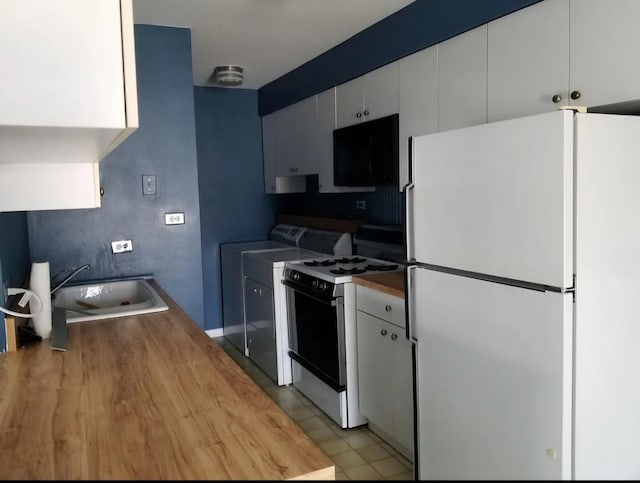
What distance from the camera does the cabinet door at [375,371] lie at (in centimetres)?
263

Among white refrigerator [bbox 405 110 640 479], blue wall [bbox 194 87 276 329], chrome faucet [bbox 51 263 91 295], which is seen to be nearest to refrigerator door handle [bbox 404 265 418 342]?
white refrigerator [bbox 405 110 640 479]

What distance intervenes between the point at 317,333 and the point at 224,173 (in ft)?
7.40

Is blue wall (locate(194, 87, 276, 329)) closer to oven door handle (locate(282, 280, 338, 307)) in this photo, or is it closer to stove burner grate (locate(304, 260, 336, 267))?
oven door handle (locate(282, 280, 338, 307))

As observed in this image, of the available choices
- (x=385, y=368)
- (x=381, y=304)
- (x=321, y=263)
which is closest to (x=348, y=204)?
(x=321, y=263)

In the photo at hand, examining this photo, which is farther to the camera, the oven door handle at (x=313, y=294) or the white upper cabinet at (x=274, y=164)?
the white upper cabinet at (x=274, y=164)

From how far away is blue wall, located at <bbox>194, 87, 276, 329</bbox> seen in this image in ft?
15.6

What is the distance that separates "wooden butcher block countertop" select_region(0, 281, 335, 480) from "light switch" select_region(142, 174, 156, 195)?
1.28 m

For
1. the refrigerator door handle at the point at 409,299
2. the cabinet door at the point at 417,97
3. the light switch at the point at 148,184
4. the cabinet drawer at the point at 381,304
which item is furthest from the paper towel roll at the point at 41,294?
the cabinet door at the point at 417,97

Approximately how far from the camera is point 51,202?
203 centimetres

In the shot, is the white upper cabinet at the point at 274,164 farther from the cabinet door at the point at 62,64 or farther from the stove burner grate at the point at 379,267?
the cabinet door at the point at 62,64

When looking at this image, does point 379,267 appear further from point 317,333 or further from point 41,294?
point 41,294

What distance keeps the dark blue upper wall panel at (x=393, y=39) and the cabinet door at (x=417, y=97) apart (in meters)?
0.06

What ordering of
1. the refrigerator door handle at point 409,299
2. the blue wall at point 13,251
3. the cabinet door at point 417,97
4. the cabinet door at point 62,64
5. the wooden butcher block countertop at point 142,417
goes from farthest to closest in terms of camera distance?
1. the cabinet door at point 417,97
2. the refrigerator door handle at point 409,299
3. the blue wall at point 13,251
4. the cabinet door at point 62,64
5. the wooden butcher block countertop at point 142,417

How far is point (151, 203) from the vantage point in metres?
3.02
